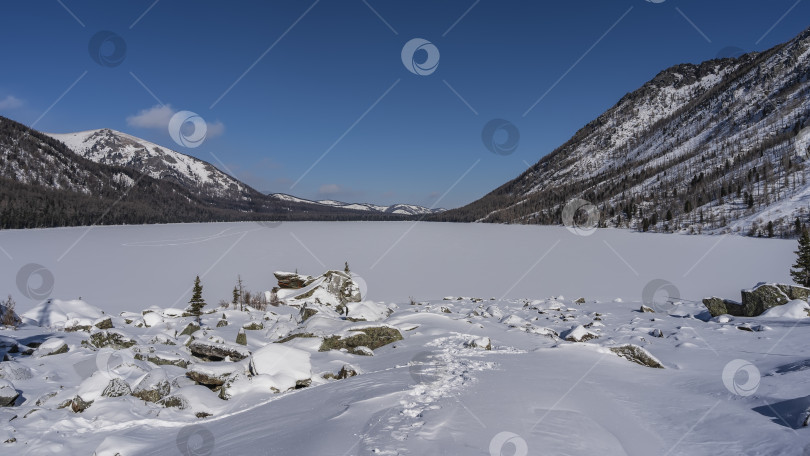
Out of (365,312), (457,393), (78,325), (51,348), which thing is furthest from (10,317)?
(457,393)

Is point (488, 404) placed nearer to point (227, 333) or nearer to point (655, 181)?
point (227, 333)

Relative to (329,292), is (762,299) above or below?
below

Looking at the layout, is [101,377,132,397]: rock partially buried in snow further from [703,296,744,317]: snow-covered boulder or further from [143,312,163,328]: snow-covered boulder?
[703,296,744,317]: snow-covered boulder

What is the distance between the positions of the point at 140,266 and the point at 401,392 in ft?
163

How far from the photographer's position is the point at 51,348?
9.56 metres

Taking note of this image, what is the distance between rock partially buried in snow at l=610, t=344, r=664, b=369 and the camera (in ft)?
30.2

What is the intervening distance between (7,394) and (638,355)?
46.2ft

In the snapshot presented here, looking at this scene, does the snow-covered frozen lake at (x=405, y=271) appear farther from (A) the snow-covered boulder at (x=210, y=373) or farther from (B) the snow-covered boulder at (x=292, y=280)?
(A) the snow-covered boulder at (x=210, y=373)

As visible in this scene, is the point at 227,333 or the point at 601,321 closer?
the point at 227,333

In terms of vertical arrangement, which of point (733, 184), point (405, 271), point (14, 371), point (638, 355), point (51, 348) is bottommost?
point (638, 355)

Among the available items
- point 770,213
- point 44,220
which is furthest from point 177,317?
point 44,220

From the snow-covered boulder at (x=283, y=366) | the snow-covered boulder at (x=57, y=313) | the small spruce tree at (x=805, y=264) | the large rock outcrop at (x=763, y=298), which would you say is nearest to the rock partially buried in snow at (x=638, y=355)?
the snow-covered boulder at (x=283, y=366)

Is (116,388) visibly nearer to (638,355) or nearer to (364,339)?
(364,339)

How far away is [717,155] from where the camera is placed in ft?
538
